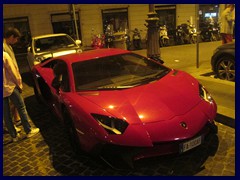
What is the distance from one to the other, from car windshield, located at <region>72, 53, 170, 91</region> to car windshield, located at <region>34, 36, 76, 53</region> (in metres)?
5.19

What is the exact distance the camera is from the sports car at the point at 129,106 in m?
3.04

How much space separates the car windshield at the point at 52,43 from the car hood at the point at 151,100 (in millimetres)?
6050

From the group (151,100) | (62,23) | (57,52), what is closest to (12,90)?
(151,100)

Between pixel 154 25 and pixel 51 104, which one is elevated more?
pixel 154 25

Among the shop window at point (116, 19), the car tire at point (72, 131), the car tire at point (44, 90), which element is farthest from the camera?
the shop window at point (116, 19)

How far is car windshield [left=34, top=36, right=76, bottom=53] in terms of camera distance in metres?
9.36

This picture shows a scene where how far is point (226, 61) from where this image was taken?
6387 mm

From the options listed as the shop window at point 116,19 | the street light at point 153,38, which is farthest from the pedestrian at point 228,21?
the shop window at point 116,19

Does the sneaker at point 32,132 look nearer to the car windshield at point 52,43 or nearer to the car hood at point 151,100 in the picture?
the car hood at point 151,100

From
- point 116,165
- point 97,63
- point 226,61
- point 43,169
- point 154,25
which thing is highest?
point 154,25

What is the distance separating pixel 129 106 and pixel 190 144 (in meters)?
0.79

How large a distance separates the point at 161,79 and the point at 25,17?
16175 mm
